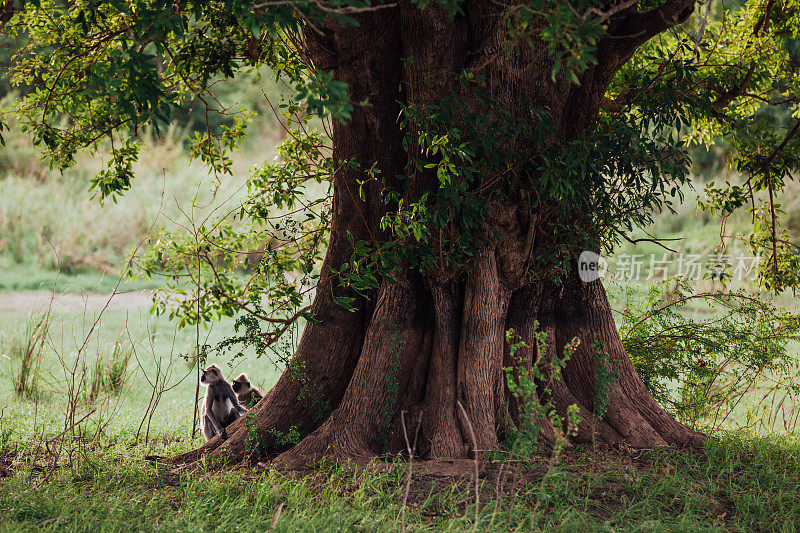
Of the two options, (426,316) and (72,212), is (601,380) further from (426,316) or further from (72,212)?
(72,212)

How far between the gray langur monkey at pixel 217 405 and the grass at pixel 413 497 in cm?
94

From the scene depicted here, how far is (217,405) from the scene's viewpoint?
5.70 m

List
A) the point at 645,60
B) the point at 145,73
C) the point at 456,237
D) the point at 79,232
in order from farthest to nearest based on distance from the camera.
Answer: the point at 79,232 < the point at 645,60 < the point at 456,237 < the point at 145,73

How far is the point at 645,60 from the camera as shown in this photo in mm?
6102

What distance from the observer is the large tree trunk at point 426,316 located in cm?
436

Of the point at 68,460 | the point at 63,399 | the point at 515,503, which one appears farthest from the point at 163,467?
the point at 63,399

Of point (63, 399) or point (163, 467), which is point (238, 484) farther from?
point (63, 399)

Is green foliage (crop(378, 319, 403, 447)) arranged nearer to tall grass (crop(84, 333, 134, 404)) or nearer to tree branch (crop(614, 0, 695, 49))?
tree branch (crop(614, 0, 695, 49))

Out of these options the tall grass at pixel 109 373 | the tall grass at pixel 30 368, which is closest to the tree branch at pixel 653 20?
the tall grass at pixel 109 373

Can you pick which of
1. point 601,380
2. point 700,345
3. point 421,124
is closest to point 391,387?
point 601,380

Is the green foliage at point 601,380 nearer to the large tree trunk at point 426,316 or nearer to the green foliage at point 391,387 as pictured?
the large tree trunk at point 426,316

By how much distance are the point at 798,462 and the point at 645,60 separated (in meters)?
3.38

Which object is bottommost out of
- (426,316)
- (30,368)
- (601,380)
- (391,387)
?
(30,368)

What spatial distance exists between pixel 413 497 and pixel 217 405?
7.96ft
